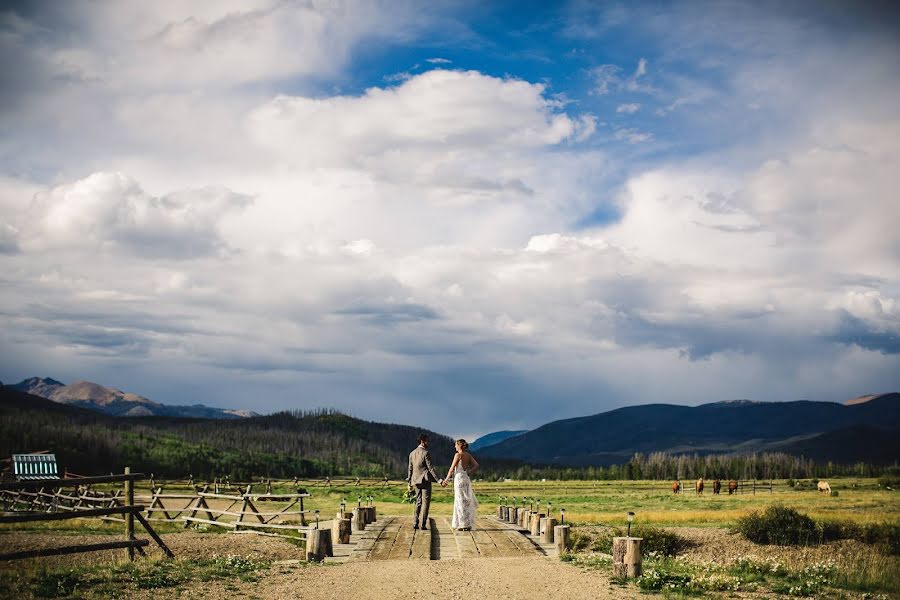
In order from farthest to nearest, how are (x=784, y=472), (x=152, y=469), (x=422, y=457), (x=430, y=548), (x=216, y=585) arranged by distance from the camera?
(x=784, y=472) → (x=152, y=469) → (x=422, y=457) → (x=430, y=548) → (x=216, y=585)

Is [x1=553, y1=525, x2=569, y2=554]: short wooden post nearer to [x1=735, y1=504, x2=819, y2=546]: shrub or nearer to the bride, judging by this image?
the bride

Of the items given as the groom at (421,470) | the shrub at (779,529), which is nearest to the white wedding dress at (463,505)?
the groom at (421,470)

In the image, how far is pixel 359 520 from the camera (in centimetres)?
2420

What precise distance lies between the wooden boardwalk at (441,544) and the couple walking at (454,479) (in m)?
0.42

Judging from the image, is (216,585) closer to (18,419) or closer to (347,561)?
(347,561)

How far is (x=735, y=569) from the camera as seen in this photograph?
707 inches

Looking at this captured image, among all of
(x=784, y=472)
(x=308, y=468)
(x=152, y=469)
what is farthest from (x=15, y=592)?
(x=784, y=472)

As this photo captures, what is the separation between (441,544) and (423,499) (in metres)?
1.86

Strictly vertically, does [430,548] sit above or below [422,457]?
below

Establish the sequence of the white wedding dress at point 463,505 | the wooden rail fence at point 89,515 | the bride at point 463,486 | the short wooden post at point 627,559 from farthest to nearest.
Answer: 1. the white wedding dress at point 463,505
2. the bride at point 463,486
3. the short wooden post at point 627,559
4. the wooden rail fence at point 89,515

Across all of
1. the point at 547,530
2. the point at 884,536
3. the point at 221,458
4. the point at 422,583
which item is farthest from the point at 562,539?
the point at 221,458

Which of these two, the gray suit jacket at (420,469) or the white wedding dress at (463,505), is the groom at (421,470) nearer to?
the gray suit jacket at (420,469)

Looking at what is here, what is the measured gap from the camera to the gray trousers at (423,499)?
21198 mm

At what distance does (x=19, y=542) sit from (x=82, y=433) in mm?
110969
